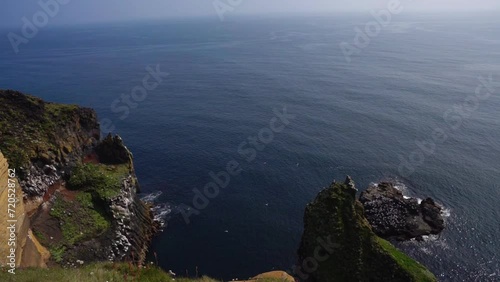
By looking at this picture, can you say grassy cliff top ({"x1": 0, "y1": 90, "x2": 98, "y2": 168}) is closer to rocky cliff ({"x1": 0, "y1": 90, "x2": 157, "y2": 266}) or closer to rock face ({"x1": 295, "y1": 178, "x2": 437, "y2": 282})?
rocky cliff ({"x1": 0, "y1": 90, "x2": 157, "y2": 266})

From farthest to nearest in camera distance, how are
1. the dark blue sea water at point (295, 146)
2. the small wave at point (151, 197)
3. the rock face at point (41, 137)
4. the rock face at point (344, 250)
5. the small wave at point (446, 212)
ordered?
the small wave at point (151, 197) < the small wave at point (446, 212) < the dark blue sea water at point (295, 146) < the rock face at point (41, 137) < the rock face at point (344, 250)

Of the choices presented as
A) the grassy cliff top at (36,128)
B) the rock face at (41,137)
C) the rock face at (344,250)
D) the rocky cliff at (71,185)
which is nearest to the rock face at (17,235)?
the rocky cliff at (71,185)

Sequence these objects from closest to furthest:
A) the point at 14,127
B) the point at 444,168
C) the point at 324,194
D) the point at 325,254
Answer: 1. the point at 325,254
2. the point at 324,194
3. the point at 14,127
4. the point at 444,168

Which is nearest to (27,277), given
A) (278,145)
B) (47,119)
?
(47,119)

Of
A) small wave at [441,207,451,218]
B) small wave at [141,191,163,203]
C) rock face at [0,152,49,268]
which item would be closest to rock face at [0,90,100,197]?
small wave at [141,191,163,203]

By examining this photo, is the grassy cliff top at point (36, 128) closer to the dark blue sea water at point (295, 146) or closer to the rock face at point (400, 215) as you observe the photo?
the dark blue sea water at point (295, 146)

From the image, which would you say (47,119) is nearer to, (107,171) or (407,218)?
(107,171)

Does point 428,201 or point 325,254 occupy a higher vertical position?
point 325,254

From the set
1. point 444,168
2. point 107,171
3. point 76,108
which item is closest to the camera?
point 107,171
